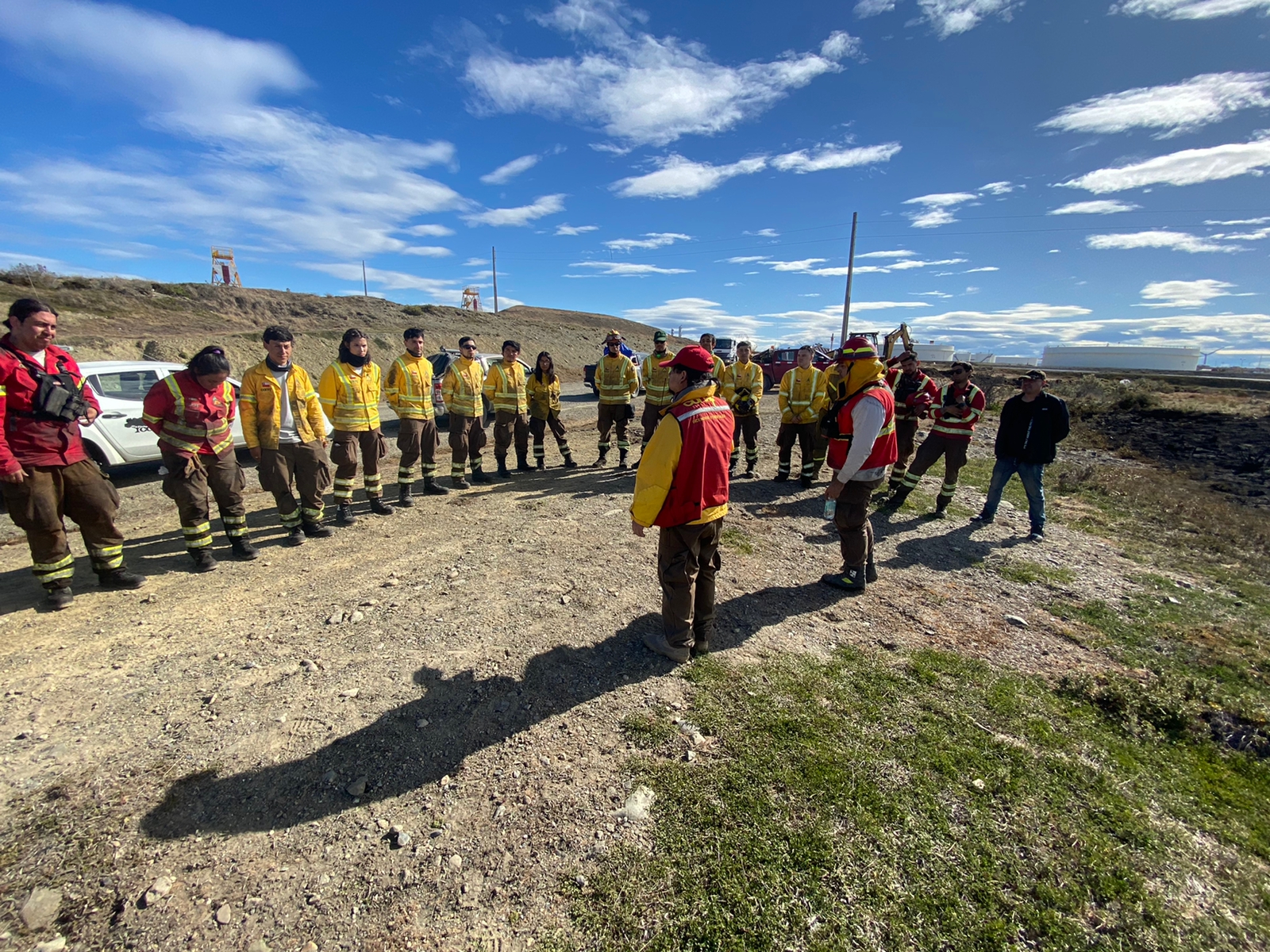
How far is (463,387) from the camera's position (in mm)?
7070

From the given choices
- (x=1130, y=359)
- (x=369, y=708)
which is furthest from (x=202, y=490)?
(x=1130, y=359)

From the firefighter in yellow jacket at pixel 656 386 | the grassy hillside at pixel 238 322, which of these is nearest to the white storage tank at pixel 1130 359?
the grassy hillside at pixel 238 322

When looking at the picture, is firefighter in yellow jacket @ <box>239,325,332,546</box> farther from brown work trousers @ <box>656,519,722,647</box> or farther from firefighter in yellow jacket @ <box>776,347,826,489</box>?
firefighter in yellow jacket @ <box>776,347,826,489</box>

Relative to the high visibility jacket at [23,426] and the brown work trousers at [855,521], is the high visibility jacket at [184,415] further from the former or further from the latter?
the brown work trousers at [855,521]

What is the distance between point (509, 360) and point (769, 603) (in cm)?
506

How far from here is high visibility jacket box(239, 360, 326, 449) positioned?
486 cm

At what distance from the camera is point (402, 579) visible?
4523mm

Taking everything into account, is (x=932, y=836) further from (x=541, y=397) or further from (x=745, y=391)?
(x=541, y=397)

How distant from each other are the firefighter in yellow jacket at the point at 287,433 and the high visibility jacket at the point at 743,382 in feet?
18.1

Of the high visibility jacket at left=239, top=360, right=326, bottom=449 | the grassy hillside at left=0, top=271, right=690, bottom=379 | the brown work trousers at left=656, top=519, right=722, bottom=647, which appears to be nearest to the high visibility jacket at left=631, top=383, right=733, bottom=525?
the brown work trousers at left=656, top=519, right=722, bottom=647

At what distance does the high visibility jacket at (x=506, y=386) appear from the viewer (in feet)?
24.3

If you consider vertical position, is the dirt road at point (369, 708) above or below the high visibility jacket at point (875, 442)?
below

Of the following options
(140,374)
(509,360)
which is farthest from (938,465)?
(140,374)

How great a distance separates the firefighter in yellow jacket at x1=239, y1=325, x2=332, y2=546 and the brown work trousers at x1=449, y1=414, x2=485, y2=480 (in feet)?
6.19
